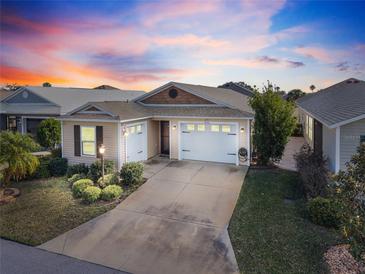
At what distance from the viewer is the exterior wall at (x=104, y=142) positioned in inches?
518

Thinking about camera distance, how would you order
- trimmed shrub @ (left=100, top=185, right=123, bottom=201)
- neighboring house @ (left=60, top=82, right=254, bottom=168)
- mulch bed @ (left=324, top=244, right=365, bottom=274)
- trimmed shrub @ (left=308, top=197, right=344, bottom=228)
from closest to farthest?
mulch bed @ (left=324, top=244, right=365, bottom=274)
trimmed shrub @ (left=308, top=197, right=344, bottom=228)
trimmed shrub @ (left=100, top=185, right=123, bottom=201)
neighboring house @ (left=60, top=82, right=254, bottom=168)

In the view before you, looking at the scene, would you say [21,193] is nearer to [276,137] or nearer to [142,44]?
[142,44]

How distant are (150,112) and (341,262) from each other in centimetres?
1213

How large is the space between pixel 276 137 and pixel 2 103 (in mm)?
23406

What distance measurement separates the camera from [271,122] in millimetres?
13180

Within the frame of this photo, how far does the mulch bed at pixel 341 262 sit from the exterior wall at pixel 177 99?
10.7 metres

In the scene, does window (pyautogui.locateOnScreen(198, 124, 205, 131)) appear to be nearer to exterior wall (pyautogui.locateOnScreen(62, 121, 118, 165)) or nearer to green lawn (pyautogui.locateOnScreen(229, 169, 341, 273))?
exterior wall (pyautogui.locateOnScreen(62, 121, 118, 165))

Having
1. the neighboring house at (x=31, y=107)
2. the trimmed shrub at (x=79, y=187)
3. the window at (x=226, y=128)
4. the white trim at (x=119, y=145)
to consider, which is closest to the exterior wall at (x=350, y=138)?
the window at (x=226, y=128)

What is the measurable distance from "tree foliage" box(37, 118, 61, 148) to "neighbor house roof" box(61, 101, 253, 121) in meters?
5.87

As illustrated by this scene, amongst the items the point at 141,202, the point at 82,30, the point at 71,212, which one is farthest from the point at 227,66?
the point at 71,212

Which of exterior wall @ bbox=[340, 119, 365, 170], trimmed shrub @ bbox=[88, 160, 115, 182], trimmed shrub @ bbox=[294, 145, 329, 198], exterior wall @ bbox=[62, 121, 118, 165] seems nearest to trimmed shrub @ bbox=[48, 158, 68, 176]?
exterior wall @ bbox=[62, 121, 118, 165]

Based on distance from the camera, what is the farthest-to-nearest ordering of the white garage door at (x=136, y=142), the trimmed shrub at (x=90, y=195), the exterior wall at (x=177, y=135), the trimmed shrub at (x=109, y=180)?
1. the exterior wall at (x=177, y=135)
2. the white garage door at (x=136, y=142)
3. the trimmed shrub at (x=109, y=180)
4. the trimmed shrub at (x=90, y=195)

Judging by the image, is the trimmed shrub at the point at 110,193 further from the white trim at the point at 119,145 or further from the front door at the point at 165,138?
the front door at the point at 165,138

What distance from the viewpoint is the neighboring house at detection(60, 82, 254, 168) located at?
13352mm
